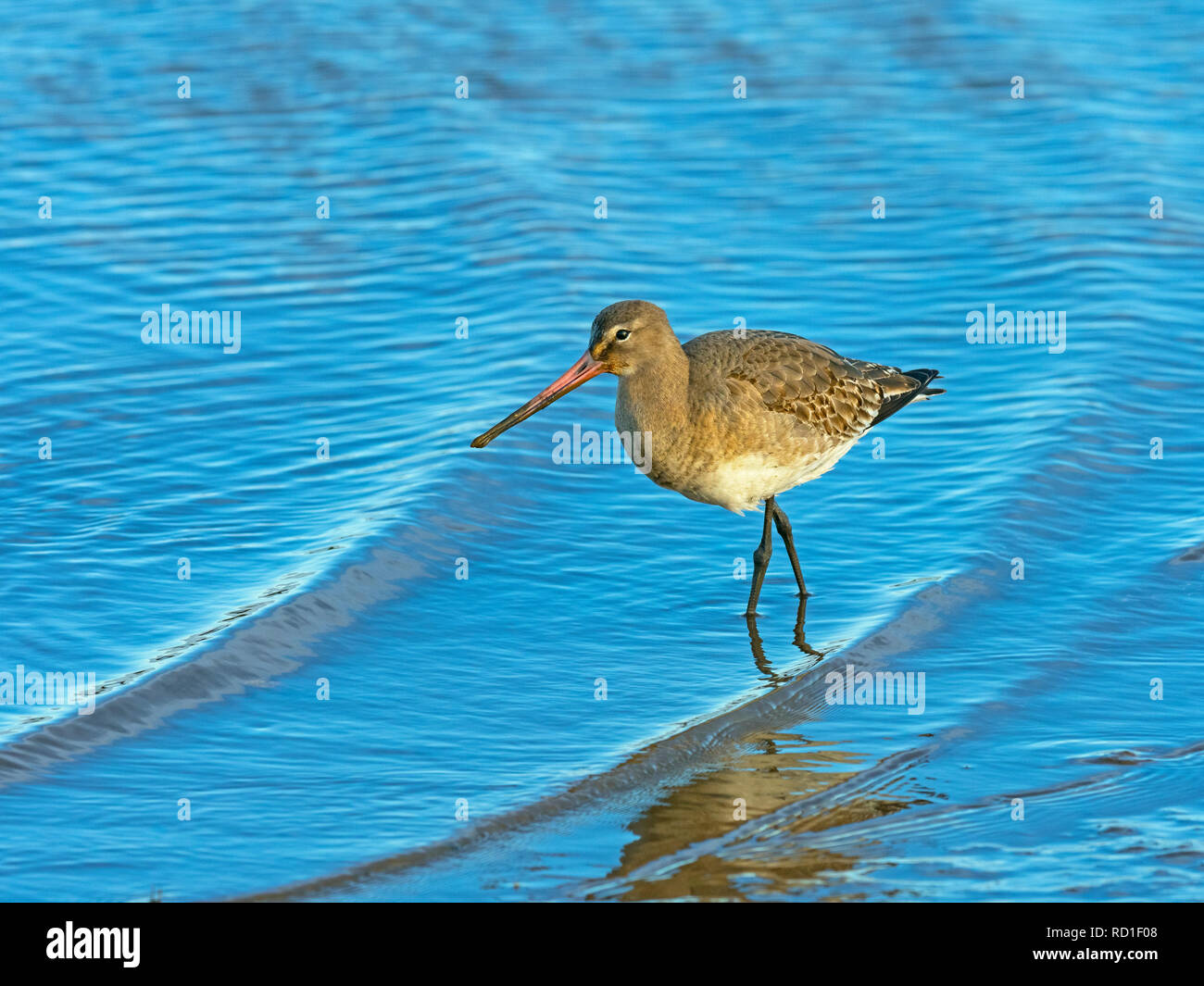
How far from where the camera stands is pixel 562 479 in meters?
8.77

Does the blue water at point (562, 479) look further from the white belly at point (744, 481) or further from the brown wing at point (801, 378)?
the brown wing at point (801, 378)

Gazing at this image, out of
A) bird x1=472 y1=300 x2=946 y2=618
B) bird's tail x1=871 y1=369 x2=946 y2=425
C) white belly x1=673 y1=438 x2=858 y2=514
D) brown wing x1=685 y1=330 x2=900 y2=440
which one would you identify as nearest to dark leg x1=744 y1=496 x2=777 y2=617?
bird x1=472 y1=300 x2=946 y2=618

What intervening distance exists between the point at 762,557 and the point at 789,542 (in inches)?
8.5

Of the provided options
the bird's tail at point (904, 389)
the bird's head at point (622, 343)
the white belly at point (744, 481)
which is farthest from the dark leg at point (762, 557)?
the bird's head at point (622, 343)

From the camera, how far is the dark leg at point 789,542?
756 centimetres

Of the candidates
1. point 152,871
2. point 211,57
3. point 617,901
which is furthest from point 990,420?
point 211,57

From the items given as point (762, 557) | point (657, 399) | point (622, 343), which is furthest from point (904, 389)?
point (622, 343)

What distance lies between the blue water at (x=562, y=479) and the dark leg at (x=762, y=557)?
0.17m

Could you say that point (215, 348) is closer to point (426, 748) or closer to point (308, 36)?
point (426, 748)

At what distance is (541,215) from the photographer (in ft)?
39.8

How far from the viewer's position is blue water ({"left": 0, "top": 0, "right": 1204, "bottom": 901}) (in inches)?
222

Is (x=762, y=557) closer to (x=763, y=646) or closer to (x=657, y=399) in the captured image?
(x=763, y=646)

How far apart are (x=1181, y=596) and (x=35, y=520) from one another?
17.6 feet

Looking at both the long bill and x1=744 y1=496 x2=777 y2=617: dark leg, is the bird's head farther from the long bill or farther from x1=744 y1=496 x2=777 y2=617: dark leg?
x1=744 y1=496 x2=777 y2=617: dark leg
